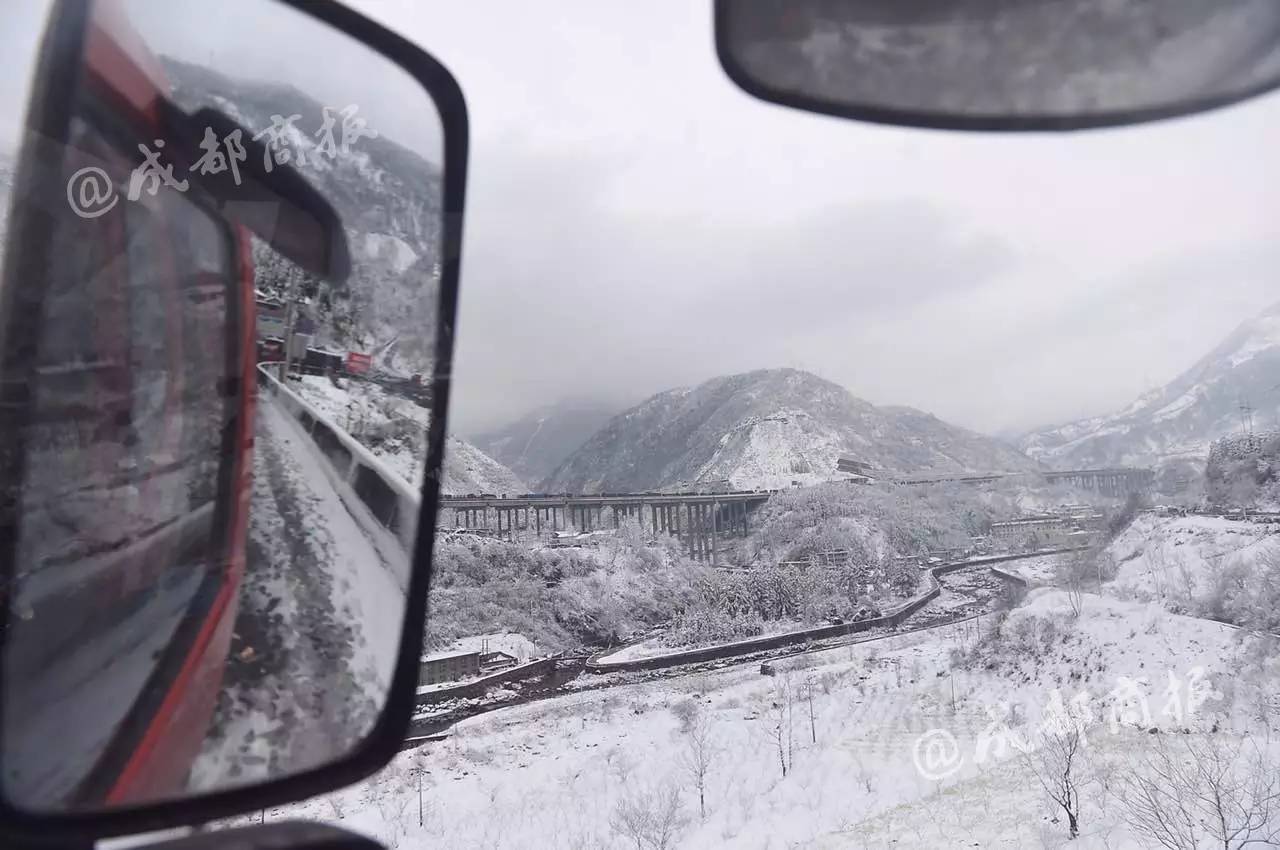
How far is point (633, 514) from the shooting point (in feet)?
78.6

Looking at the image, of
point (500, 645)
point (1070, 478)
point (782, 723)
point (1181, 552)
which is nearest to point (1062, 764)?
point (782, 723)

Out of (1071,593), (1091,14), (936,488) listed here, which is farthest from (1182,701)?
(936,488)

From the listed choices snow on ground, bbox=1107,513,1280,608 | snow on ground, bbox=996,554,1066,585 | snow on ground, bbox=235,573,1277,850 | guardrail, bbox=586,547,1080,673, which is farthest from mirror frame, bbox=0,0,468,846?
snow on ground, bbox=996,554,1066,585

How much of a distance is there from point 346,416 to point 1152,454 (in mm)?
44656

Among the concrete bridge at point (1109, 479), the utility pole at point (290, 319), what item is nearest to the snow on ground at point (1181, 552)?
the concrete bridge at point (1109, 479)

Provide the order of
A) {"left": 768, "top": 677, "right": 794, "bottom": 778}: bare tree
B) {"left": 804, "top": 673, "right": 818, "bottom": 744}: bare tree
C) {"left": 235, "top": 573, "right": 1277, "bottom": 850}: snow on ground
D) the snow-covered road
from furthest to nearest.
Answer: {"left": 804, "top": 673, "right": 818, "bottom": 744}: bare tree < {"left": 768, "top": 677, "right": 794, "bottom": 778}: bare tree < {"left": 235, "top": 573, "right": 1277, "bottom": 850}: snow on ground < the snow-covered road

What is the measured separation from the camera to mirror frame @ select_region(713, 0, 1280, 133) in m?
0.91

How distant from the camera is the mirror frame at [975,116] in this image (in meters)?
0.91

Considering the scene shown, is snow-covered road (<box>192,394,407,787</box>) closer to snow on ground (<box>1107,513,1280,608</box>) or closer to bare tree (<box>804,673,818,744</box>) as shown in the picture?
bare tree (<box>804,673,818,744</box>)

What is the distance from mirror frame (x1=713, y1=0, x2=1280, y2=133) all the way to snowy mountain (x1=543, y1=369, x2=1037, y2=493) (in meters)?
29.6

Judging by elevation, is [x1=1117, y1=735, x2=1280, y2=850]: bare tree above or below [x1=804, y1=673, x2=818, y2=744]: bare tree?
above

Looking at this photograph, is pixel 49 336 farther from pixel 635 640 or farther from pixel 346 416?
pixel 635 640

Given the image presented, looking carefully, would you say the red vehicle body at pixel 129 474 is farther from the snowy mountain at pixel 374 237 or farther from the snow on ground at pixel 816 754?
the snow on ground at pixel 816 754

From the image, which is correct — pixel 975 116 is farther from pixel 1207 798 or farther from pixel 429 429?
pixel 1207 798
